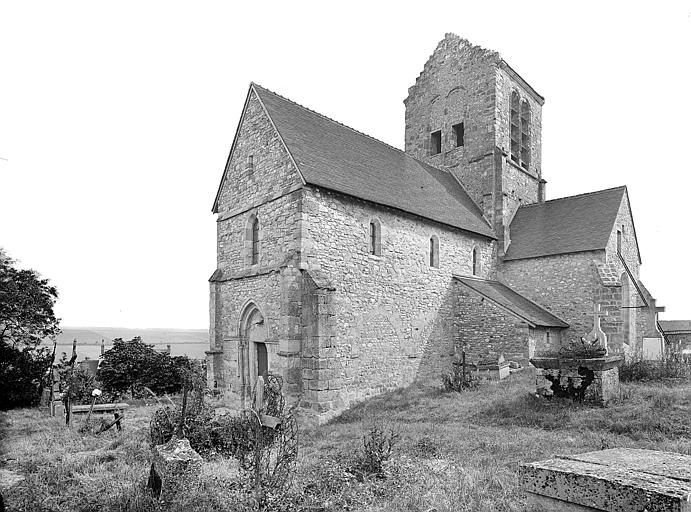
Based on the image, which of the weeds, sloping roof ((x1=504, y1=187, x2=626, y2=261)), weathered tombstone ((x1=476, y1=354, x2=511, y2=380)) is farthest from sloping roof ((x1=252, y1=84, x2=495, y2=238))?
the weeds

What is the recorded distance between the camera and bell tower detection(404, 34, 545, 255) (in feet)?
78.1

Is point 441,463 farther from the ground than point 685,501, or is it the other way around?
point 685,501

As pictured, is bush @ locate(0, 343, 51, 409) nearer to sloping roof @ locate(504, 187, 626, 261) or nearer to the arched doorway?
the arched doorway

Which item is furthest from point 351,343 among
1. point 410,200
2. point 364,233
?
point 410,200

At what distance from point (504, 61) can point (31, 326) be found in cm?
2420

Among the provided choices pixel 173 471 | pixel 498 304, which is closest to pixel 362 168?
pixel 498 304

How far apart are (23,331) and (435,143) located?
21.2 metres

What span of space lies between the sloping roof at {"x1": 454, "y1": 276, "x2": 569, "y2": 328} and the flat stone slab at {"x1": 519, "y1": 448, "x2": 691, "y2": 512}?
44.1ft

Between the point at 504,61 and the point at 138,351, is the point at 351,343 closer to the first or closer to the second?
the point at 138,351

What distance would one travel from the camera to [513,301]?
20.3 metres

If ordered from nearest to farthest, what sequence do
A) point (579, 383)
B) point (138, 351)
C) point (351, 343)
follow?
1. point (579, 383)
2. point (351, 343)
3. point (138, 351)

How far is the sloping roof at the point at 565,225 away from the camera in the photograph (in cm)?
2105

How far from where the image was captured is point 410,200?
60.1ft

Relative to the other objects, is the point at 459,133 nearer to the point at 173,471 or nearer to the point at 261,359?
the point at 261,359
